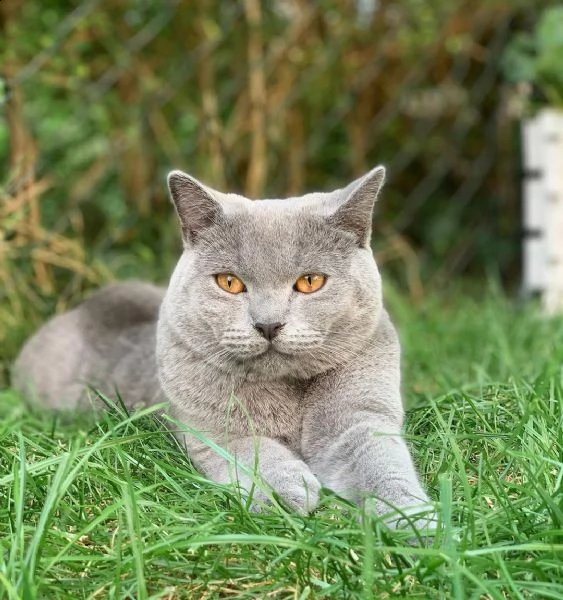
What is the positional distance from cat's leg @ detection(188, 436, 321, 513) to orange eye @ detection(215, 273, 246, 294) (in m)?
0.27

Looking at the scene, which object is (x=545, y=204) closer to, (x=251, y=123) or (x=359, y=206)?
(x=251, y=123)

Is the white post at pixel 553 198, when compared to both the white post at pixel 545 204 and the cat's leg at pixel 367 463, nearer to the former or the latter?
the white post at pixel 545 204

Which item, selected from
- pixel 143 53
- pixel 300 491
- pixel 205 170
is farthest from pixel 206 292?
pixel 143 53

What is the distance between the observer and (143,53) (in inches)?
154

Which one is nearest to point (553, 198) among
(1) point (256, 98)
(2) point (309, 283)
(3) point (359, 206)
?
(1) point (256, 98)

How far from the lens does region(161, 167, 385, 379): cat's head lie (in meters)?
1.59

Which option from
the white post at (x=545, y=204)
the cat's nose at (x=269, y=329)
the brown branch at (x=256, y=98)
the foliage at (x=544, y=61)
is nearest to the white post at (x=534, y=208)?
the white post at (x=545, y=204)

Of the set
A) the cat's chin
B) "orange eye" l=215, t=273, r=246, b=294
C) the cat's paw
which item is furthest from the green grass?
"orange eye" l=215, t=273, r=246, b=294

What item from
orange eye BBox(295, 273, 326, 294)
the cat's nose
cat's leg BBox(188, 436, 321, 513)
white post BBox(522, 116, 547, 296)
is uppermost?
orange eye BBox(295, 273, 326, 294)

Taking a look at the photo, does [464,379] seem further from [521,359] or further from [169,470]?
[169,470]

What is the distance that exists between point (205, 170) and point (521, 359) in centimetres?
152

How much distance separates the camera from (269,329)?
155 centimetres

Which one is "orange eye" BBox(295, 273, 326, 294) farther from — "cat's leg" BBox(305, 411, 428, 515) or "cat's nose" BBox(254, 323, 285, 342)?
"cat's leg" BBox(305, 411, 428, 515)

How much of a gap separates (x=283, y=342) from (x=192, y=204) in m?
0.36
